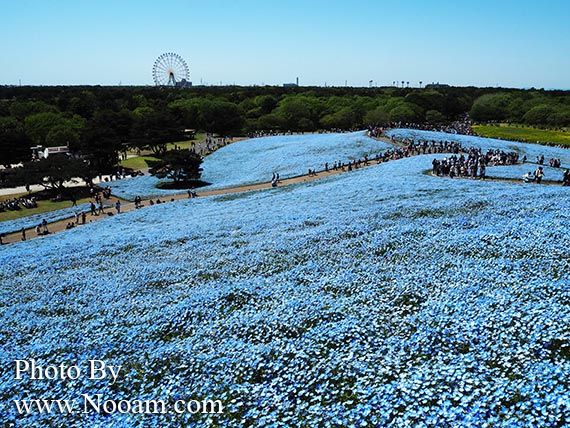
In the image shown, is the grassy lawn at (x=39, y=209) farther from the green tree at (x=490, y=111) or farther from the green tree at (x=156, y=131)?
the green tree at (x=490, y=111)

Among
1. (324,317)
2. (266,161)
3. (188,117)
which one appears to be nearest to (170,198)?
(266,161)

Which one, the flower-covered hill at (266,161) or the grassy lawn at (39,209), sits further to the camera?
the flower-covered hill at (266,161)

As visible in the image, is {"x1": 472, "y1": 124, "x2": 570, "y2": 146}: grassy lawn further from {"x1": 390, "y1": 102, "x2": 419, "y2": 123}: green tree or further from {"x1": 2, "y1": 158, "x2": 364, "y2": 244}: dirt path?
{"x1": 2, "y1": 158, "x2": 364, "y2": 244}: dirt path

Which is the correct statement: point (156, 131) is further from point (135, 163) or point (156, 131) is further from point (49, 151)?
point (49, 151)

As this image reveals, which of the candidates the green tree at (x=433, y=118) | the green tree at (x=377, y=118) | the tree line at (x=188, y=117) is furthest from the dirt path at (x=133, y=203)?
the green tree at (x=433, y=118)

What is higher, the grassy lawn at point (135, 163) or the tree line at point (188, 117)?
the tree line at point (188, 117)

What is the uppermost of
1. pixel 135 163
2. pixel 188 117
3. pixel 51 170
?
pixel 188 117

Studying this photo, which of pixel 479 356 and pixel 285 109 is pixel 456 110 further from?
pixel 479 356
